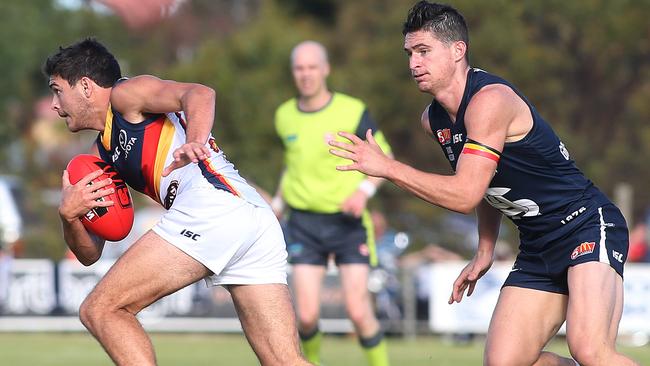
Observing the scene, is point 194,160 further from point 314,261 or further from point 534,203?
point 314,261

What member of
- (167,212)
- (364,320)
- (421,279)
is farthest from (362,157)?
(421,279)

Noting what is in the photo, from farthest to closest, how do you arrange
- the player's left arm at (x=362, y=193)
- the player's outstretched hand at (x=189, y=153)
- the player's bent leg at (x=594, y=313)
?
the player's left arm at (x=362, y=193) < the player's bent leg at (x=594, y=313) < the player's outstretched hand at (x=189, y=153)

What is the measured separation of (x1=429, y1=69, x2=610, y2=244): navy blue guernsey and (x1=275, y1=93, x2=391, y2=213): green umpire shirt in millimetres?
3435

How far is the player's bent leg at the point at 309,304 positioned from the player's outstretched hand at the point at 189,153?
12.5 ft

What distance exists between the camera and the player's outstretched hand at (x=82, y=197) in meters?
6.45

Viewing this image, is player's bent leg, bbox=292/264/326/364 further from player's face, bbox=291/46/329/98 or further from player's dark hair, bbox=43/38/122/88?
player's dark hair, bbox=43/38/122/88

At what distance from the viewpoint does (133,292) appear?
626cm

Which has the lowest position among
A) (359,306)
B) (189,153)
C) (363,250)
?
(359,306)

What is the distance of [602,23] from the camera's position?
24828 mm

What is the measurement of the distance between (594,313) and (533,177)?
759 mm

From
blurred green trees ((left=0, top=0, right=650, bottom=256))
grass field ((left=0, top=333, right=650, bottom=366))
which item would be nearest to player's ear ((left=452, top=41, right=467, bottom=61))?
grass field ((left=0, top=333, right=650, bottom=366))

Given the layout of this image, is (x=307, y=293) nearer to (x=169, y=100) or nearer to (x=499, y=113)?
(x=169, y=100)

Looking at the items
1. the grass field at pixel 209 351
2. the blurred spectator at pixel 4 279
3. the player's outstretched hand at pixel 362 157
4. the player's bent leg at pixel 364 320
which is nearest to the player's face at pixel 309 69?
the player's bent leg at pixel 364 320

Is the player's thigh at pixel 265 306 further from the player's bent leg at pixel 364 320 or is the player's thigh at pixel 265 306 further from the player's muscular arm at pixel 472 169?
the player's bent leg at pixel 364 320
